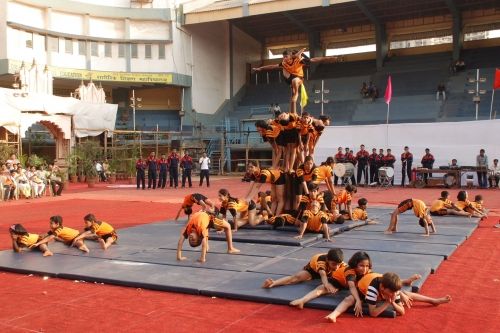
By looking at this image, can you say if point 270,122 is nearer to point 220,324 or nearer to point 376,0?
point 220,324

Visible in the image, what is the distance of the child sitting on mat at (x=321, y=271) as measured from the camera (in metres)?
6.00

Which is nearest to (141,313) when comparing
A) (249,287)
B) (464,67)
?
(249,287)

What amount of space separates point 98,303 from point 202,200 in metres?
3.99

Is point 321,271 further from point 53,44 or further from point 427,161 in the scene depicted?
point 53,44

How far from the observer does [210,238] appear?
9.77 m

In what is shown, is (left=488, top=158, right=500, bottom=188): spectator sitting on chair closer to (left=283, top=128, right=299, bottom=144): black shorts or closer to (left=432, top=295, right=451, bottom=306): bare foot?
(left=283, top=128, right=299, bottom=144): black shorts

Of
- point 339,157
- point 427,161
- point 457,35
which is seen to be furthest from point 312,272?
point 457,35

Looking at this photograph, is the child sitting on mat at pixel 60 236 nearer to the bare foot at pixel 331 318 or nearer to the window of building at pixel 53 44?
the bare foot at pixel 331 318

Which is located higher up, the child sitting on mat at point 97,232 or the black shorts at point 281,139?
the black shorts at point 281,139

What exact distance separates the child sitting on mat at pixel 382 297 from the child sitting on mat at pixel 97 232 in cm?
485

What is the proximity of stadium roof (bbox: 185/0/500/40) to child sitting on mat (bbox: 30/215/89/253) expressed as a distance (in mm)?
28064

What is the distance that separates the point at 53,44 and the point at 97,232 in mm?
29712

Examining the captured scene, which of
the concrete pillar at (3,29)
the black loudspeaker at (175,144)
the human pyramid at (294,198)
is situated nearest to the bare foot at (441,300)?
the human pyramid at (294,198)

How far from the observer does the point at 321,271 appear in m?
6.11
